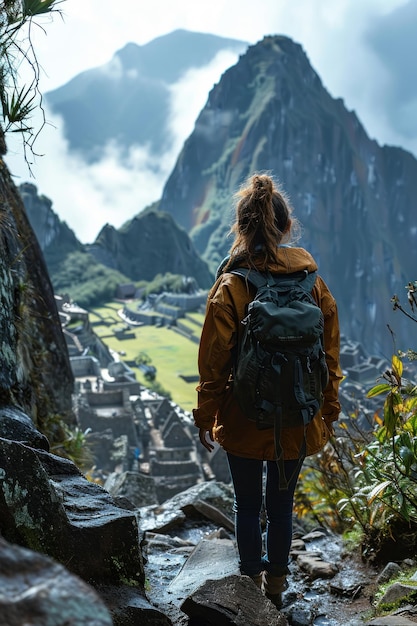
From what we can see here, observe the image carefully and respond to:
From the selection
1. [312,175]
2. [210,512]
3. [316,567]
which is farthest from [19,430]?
[312,175]

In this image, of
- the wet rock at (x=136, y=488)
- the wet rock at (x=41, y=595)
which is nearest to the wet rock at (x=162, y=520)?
the wet rock at (x=136, y=488)

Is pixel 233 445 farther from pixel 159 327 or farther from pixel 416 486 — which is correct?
pixel 159 327

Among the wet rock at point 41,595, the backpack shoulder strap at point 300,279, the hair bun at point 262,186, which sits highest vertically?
the hair bun at point 262,186

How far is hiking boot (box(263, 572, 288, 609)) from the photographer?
2648 mm

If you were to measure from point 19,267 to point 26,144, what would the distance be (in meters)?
1.59

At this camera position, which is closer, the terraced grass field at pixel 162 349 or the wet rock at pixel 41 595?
the wet rock at pixel 41 595

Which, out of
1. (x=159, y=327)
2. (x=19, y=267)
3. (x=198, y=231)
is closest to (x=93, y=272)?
(x=159, y=327)

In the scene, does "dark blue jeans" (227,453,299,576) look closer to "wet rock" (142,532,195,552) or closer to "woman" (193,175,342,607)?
"woman" (193,175,342,607)

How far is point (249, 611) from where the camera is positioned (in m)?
2.08

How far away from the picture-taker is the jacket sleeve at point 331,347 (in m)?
2.58

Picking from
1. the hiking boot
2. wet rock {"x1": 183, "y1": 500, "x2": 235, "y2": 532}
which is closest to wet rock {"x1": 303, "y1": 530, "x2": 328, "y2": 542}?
wet rock {"x1": 183, "y1": 500, "x2": 235, "y2": 532}

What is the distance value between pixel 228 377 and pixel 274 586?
87 centimetres

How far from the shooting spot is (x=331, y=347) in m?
2.60

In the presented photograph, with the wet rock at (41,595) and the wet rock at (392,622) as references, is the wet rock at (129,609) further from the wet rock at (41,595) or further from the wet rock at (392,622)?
the wet rock at (41,595)
